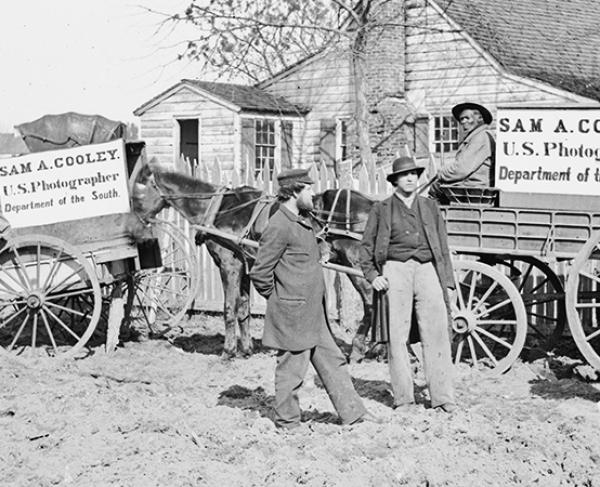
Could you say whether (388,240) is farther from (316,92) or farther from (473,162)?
(316,92)

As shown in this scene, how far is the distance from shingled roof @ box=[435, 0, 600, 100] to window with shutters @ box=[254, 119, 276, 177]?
561cm

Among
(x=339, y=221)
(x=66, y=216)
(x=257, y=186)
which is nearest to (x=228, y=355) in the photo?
(x=339, y=221)

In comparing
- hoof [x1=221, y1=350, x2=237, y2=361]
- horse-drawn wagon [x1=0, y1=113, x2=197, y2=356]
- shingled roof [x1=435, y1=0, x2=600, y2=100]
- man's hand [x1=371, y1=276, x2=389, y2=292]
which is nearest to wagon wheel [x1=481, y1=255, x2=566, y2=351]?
man's hand [x1=371, y1=276, x2=389, y2=292]

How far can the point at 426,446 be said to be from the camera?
6.71m

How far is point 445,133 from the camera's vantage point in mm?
24422

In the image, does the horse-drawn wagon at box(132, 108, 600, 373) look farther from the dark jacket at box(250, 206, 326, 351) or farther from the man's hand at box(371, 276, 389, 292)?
the dark jacket at box(250, 206, 326, 351)

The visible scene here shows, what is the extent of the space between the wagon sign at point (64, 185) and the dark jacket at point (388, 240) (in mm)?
3680

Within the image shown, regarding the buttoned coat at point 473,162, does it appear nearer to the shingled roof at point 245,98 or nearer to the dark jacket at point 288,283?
the dark jacket at point 288,283

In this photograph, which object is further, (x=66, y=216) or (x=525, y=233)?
(x=66, y=216)

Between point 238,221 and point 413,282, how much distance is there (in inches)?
143

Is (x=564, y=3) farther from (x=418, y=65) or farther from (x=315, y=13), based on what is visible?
(x=315, y=13)

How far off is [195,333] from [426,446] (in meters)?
6.94

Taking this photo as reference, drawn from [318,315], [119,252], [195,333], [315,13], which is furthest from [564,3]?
[318,315]

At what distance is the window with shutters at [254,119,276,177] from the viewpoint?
26.7m
